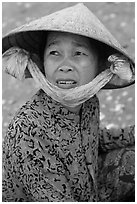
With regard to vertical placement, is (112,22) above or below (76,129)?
above

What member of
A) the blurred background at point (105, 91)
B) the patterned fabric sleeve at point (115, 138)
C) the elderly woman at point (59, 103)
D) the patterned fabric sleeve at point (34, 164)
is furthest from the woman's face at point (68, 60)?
the blurred background at point (105, 91)

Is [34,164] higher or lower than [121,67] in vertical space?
lower

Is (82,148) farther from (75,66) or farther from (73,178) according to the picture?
(75,66)

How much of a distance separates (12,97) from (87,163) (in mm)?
1583

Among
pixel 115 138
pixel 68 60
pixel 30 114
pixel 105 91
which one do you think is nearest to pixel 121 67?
pixel 68 60

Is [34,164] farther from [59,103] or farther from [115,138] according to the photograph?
[115,138]

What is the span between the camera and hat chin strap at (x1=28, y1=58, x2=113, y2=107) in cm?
153

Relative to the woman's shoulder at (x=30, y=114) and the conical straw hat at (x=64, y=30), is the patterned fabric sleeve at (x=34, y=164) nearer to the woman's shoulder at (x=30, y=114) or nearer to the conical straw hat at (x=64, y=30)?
the woman's shoulder at (x=30, y=114)

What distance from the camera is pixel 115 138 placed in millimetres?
1979

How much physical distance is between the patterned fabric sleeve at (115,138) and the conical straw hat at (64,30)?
0.40 metres

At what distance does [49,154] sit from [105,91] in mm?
1598

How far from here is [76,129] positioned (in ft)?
5.38

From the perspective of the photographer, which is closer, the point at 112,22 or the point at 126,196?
the point at 126,196

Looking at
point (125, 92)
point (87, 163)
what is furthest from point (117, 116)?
point (87, 163)
